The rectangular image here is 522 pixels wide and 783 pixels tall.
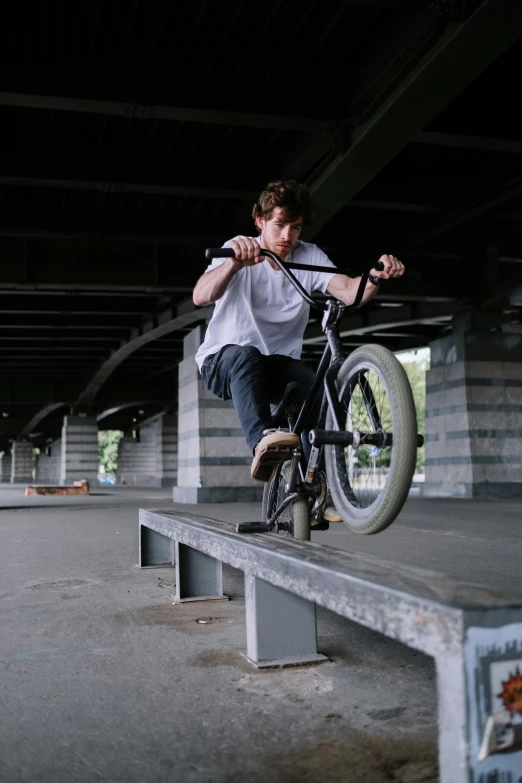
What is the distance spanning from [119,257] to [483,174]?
272 inches

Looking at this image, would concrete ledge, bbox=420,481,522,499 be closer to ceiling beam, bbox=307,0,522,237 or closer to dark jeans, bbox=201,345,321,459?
ceiling beam, bbox=307,0,522,237

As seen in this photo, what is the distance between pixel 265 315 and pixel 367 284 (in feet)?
1.93

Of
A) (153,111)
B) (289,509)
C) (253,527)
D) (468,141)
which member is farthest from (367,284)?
(468,141)

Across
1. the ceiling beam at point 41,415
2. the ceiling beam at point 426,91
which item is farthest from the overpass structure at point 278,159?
the ceiling beam at point 41,415

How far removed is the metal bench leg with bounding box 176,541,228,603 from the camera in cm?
424

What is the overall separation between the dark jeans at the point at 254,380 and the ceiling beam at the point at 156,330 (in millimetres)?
11636

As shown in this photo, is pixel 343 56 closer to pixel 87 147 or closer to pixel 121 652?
pixel 87 147

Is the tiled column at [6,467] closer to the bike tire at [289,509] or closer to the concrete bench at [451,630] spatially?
the bike tire at [289,509]

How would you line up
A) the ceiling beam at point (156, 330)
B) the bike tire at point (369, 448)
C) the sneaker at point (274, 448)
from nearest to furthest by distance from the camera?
the bike tire at point (369, 448) < the sneaker at point (274, 448) < the ceiling beam at point (156, 330)

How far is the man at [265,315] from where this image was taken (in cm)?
365

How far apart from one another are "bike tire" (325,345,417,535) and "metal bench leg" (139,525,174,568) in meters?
2.53

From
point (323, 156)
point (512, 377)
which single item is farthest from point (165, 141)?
point (512, 377)

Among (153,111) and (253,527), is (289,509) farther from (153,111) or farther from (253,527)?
(153,111)

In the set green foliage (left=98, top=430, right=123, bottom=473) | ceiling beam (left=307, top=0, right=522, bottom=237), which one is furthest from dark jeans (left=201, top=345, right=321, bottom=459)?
green foliage (left=98, top=430, right=123, bottom=473)
